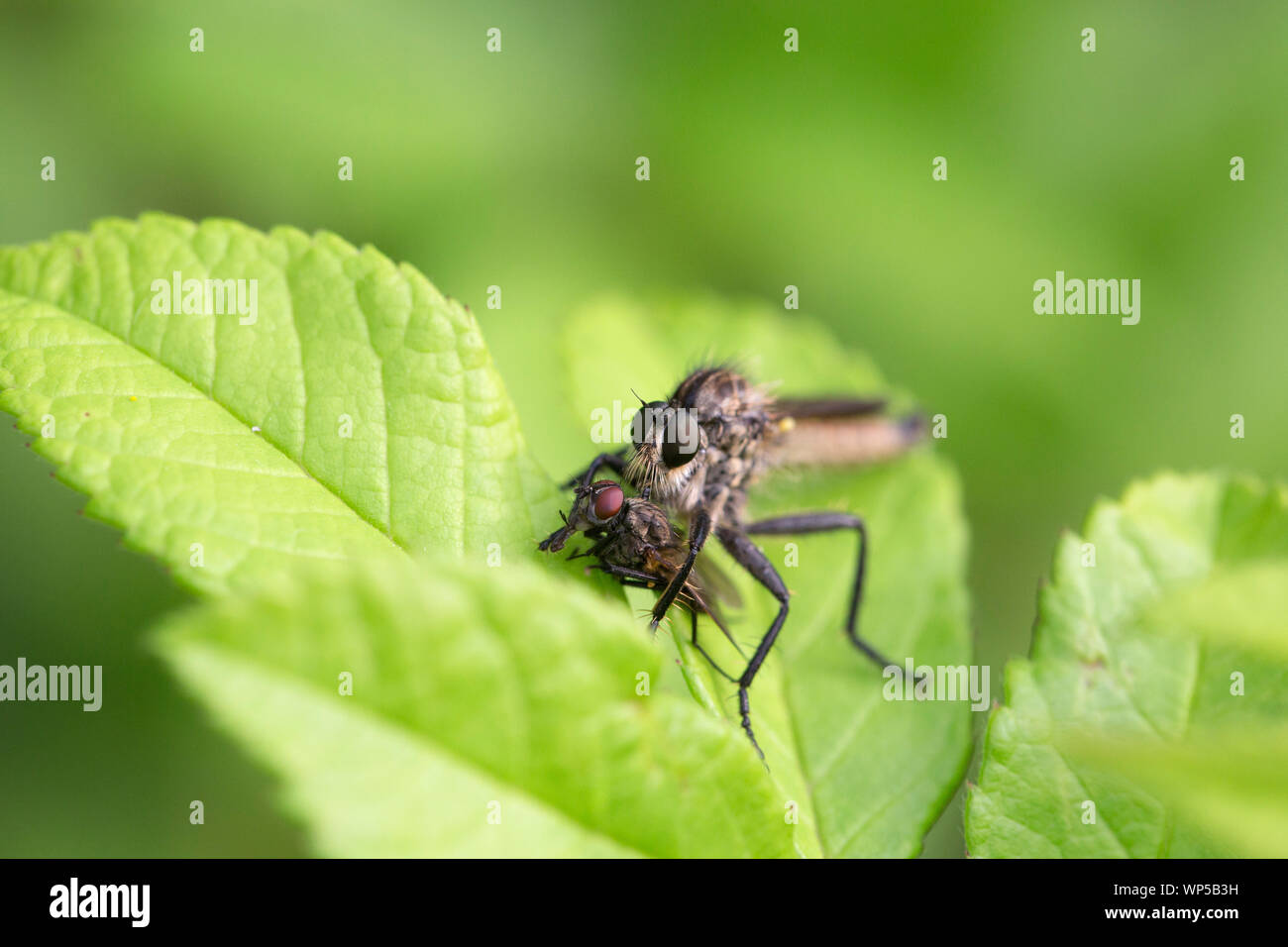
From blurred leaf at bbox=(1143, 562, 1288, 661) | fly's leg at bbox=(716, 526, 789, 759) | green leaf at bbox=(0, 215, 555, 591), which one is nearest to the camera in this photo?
blurred leaf at bbox=(1143, 562, 1288, 661)

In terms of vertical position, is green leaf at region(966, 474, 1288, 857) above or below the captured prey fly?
below

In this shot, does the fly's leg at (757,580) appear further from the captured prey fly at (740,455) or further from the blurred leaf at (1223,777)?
the blurred leaf at (1223,777)

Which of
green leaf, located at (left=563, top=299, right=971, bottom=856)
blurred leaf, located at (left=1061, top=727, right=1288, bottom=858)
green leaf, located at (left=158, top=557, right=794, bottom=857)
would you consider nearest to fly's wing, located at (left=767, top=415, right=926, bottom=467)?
green leaf, located at (left=563, top=299, right=971, bottom=856)

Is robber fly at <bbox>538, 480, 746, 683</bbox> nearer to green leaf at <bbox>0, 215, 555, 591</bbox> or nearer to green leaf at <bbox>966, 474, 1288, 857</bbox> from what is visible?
green leaf at <bbox>0, 215, 555, 591</bbox>

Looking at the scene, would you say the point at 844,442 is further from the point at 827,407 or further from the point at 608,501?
the point at 608,501

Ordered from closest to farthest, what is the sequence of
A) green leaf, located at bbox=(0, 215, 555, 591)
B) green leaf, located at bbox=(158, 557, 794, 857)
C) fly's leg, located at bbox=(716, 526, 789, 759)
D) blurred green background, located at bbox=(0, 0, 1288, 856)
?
1. green leaf, located at bbox=(158, 557, 794, 857)
2. green leaf, located at bbox=(0, 215, 555, 591)
3. fly's leg, located at bbox=(716, 526, 789, 759)
4. blurred green background, located at bbox=(0, 0, 1288, 856)

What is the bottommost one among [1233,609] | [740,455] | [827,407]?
[1233,609]

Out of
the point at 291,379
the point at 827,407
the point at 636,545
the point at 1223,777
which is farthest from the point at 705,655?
the point at 827,407
